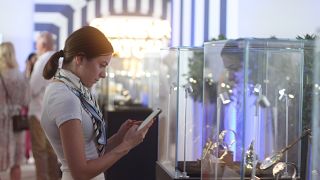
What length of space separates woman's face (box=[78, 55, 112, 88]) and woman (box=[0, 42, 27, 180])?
321 centimetres

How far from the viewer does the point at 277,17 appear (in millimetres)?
5312

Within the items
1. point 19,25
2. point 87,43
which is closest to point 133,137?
point 87,43

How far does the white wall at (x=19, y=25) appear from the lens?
10.7 metres

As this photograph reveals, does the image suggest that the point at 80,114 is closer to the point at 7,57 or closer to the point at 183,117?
the point at 183,117

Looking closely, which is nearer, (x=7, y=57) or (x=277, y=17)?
(x=277, y=17)

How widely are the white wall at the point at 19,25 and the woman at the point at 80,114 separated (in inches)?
336

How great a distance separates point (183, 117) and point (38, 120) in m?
2.45

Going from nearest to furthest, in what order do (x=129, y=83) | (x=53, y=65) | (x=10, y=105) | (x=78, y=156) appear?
(x=78, y=156) → (x=53, y=65) → (x=10, y=105) → (x=129, y=83)

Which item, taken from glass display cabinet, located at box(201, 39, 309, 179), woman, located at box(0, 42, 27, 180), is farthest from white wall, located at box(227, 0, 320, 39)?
glass display cabinet, located at box(201, 39, 309, 179)

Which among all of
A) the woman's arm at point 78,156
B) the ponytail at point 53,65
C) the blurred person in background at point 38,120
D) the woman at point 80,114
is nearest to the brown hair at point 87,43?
the woman at point 80,114

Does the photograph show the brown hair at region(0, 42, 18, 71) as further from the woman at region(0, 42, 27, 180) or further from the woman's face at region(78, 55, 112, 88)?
the woman's face at region(78, 55, 112, 88)

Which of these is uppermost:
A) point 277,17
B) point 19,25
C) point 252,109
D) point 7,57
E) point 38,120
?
point 19,25

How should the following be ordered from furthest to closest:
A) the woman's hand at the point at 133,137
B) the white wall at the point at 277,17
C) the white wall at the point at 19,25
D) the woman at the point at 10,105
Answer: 1. the white wall at the point at 19,25
2. the woman at the point at 10,105
3. the white wall at the point at 277,17
4. the woman's hand at the point at 133,137

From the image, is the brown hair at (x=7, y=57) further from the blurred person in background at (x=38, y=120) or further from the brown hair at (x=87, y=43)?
the brown hair at (x=87, y=43)
